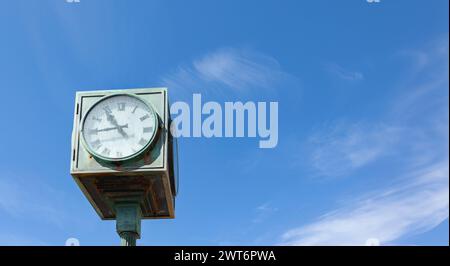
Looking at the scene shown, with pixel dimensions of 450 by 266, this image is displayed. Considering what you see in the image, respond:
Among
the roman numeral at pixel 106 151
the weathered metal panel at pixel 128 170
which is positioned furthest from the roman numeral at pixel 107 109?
the roman numeral at pixel 106 151

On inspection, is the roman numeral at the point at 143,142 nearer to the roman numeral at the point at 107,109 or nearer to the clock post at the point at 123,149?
the clock post at the point at 123,149

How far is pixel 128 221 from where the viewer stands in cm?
1188

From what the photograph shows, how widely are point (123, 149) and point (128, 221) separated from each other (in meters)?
1.88

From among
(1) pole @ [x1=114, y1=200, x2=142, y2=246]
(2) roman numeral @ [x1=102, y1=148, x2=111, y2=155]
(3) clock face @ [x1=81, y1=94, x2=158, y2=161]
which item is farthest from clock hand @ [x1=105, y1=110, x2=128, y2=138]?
(1) pole @ [x1=114, y1=200, x2=142, y2=246]

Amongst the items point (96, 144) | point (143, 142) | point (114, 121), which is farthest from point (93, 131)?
point (143, 142)

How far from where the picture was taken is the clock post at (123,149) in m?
11.1

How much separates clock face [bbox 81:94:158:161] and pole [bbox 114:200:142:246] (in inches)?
65.0

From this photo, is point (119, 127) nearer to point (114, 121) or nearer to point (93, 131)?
point (114, 121)
